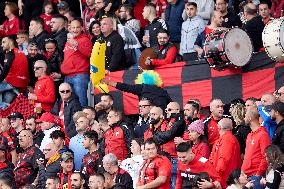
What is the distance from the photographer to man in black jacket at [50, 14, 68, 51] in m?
21.4

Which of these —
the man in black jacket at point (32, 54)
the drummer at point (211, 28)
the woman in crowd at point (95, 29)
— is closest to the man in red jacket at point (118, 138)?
the drummer at point (211, 28)

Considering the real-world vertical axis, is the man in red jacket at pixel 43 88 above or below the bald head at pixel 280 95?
below

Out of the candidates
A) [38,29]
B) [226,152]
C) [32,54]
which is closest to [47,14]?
[38,29]

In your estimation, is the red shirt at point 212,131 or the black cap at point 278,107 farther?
the red shirt at point 212,131

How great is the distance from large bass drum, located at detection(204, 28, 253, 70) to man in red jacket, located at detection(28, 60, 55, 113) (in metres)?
3.81

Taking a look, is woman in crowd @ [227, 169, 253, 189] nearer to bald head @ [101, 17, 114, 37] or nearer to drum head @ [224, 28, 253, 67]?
drum head @ [224, 28, 253, 67]

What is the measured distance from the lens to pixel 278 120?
14.9 metres

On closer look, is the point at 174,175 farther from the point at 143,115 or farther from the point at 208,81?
the point at 208,81

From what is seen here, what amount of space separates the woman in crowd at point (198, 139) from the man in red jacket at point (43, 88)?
471 cm

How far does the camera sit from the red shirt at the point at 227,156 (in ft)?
50.5

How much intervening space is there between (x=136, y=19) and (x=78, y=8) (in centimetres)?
260

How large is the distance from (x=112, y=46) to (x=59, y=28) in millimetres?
2264

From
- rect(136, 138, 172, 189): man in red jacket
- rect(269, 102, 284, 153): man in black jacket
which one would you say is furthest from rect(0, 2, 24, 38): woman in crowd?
rect(269, 102, 284, 153): man in black jacket

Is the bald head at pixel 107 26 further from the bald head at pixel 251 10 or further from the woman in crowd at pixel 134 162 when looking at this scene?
the woman in crowd at pixel 134 162
